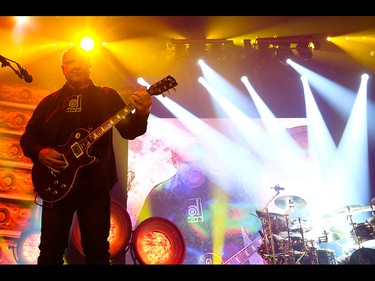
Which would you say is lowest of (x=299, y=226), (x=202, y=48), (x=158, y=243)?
(x=158, y=243)

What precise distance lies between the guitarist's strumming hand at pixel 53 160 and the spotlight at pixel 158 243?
1.38 m

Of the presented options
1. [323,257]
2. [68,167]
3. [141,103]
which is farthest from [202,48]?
[68,167]

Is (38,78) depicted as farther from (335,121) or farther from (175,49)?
(335,121)

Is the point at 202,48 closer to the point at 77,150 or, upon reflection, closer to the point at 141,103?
the point at 141,103

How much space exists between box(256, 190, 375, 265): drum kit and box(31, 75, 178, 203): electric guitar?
2.22m

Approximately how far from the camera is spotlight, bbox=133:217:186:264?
3766mm

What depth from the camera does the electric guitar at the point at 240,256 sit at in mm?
4184

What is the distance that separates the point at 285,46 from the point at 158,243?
2.80 meters

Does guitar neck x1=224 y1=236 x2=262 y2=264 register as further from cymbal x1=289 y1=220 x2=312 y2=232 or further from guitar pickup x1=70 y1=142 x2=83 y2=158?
guitar pickup x1=70 y1=142 x2=83 y2=158

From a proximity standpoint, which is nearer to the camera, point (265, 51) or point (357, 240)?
point (357, 240)

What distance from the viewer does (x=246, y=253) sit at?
13.8 ft

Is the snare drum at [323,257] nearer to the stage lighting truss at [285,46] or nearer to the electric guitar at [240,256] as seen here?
the electric guitar at [240,256]

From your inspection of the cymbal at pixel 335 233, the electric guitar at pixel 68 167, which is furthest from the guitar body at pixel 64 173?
the cymbal at pixel 335 233

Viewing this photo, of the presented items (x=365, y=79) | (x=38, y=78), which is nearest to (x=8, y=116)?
(x=38, y=78)
